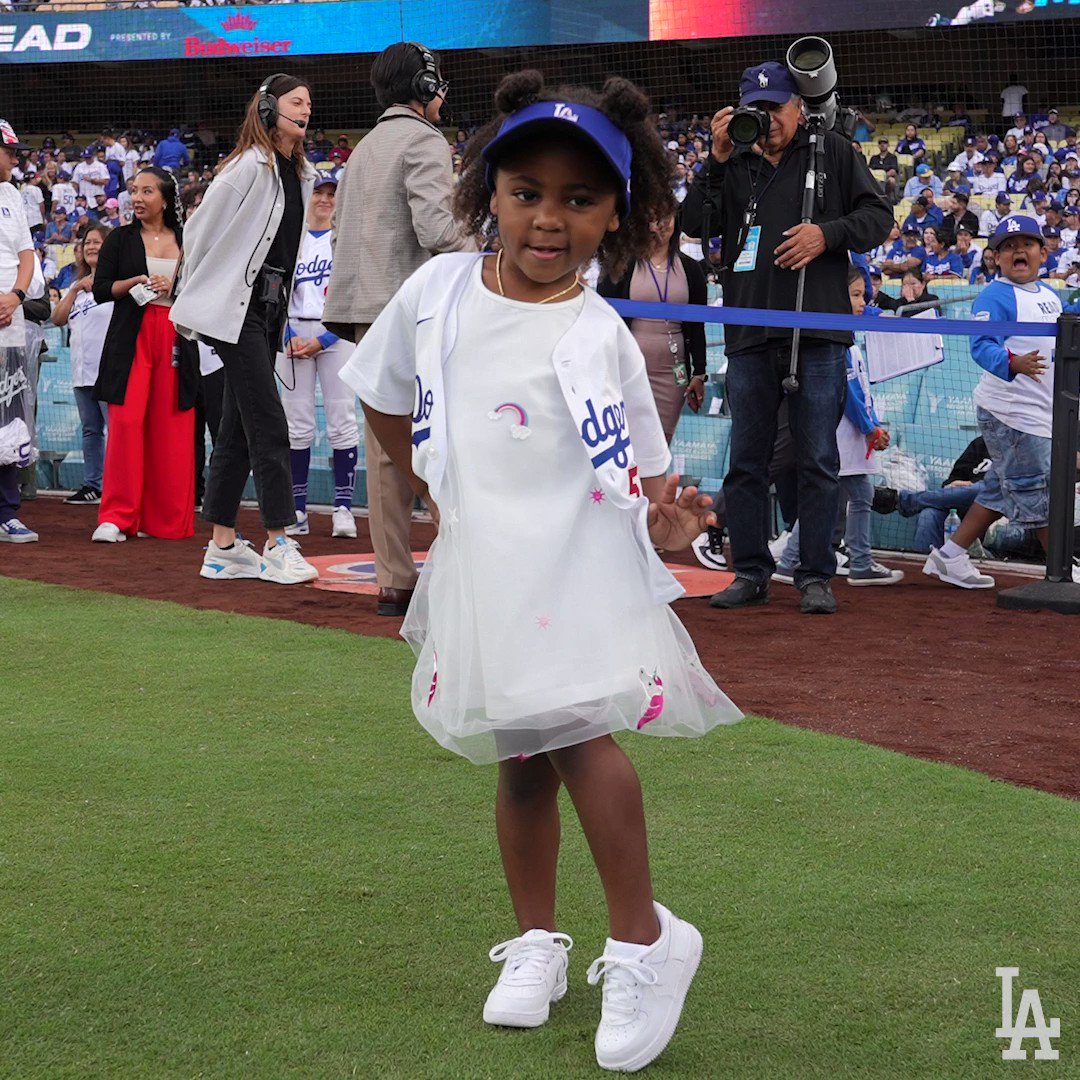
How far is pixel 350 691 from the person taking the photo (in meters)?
4.54

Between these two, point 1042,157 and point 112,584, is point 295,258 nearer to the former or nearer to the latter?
point 112,584

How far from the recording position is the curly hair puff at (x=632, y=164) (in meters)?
2.46

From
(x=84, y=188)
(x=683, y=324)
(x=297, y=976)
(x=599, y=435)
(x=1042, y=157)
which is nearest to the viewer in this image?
(x=599, y=435)

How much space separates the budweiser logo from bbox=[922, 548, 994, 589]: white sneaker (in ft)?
81.1

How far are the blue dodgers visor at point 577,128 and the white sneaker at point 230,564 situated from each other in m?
4.49

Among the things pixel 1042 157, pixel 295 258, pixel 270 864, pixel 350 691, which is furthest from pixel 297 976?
pixel 1042 157

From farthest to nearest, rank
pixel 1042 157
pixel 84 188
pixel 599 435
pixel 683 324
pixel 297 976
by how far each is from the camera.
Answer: pixel 84 188
pixel 1042 157
pixel 683 324
pixel 297 976
pixel 599 435

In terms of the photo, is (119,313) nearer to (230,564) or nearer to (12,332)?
(12,332)

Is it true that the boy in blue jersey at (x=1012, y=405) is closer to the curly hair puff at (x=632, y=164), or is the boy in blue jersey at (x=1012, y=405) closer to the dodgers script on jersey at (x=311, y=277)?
the dodgers script on jersey at (x=311, y=277)

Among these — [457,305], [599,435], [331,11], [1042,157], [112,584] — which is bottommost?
[112,584]

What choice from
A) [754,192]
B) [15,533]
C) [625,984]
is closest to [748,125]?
[754,192]

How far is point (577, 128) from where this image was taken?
2.35m

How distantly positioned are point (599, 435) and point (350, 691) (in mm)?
2391

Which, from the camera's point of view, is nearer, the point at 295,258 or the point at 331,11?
the point at 295,258
